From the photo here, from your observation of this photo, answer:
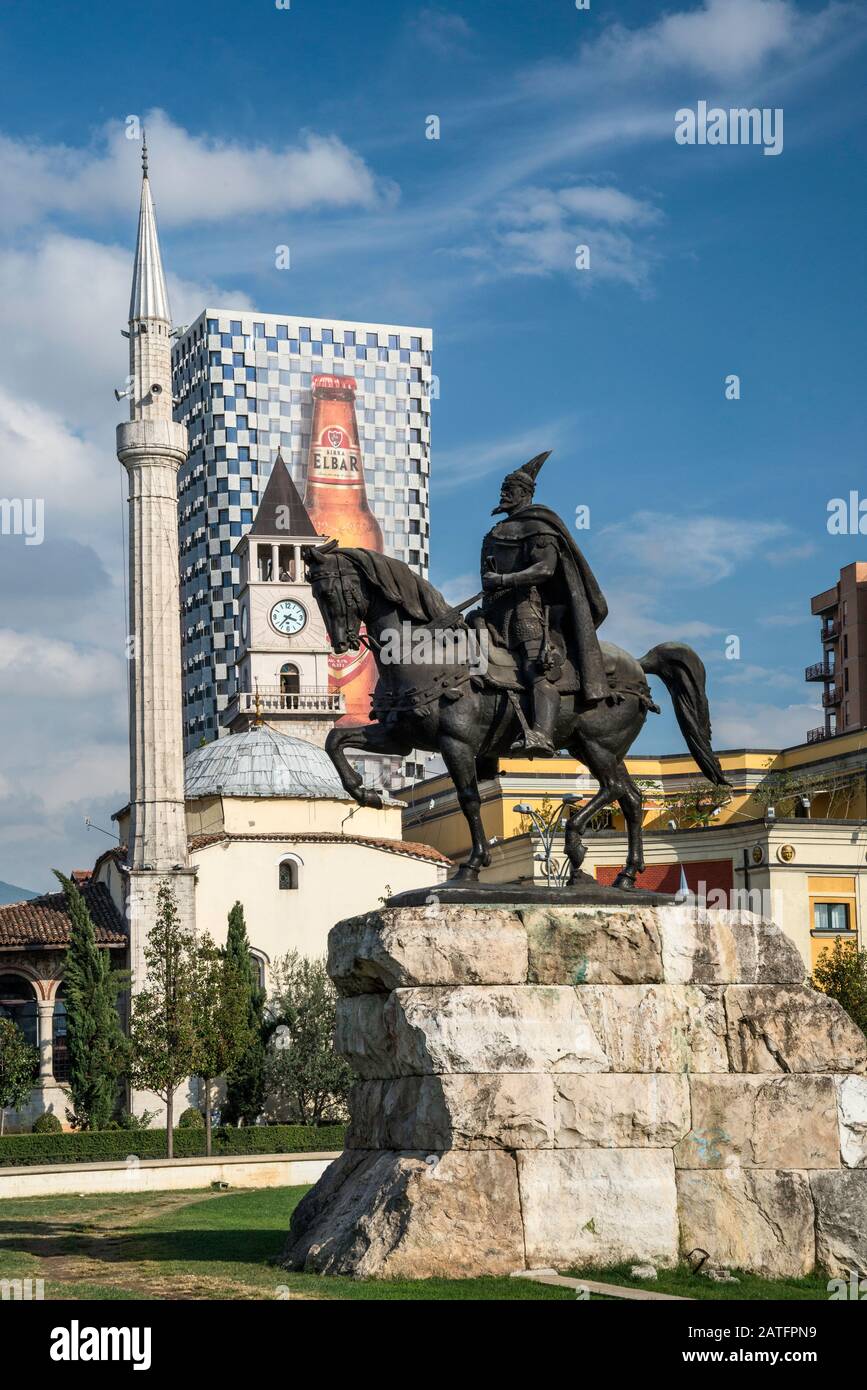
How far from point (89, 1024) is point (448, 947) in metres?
41.5

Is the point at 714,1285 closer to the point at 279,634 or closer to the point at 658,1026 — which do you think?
the point at 658,1026

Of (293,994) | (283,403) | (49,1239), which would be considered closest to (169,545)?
(293,994)

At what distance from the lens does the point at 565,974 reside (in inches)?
535

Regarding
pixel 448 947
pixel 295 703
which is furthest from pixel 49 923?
pixel 448 947

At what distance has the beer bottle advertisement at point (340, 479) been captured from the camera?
132 metres

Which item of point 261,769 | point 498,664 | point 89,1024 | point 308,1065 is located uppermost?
point 261,769

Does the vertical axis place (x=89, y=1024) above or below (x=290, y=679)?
below

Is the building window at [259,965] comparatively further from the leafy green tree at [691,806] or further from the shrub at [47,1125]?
the leafy green tree at [691,806]

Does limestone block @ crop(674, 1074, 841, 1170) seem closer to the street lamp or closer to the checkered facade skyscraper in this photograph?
the street lamp

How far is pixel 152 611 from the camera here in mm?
60875

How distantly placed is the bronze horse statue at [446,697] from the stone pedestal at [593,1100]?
4.34ft

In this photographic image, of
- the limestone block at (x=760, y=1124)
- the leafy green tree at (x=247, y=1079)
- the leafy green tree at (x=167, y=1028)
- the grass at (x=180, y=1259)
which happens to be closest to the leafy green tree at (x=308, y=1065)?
the leafy green tree at (x=247, y=1079)

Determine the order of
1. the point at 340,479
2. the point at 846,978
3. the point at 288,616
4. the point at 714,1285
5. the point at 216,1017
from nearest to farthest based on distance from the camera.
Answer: the point at 714,1285 < the point at 216,1017 < the point at 846,978 < the point at 288,616 < the point at 340,479

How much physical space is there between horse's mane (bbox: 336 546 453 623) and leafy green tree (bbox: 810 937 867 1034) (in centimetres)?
3223
